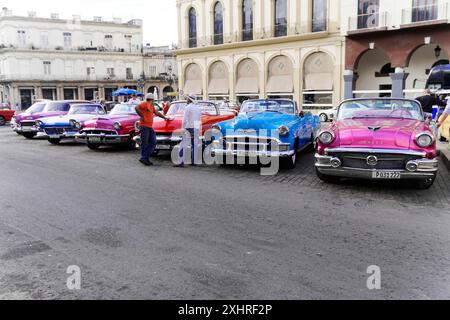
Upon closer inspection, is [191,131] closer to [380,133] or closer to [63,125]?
[380,133]

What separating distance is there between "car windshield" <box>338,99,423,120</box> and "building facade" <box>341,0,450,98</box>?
16389 mm

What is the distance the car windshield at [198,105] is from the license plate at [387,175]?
19.5 ft

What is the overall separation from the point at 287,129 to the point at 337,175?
1.99 m

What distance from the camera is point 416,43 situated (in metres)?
24.4

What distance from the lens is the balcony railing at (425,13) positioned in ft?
75.4

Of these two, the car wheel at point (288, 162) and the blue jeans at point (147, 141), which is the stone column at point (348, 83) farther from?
the blue jeans at point (147, 141)

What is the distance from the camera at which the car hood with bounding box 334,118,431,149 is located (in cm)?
664

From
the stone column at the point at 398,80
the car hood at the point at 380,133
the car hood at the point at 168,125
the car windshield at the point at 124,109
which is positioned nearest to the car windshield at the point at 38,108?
the car windshield at the point at 124,109

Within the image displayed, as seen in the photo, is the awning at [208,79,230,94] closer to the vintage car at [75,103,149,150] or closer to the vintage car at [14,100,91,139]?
the vintage car at [14,100,91,139]

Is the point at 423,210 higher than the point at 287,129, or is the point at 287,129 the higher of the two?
the point at 287,129

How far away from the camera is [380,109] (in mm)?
8289

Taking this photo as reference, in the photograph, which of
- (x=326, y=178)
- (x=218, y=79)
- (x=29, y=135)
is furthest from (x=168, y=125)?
(x=218, y=79)
